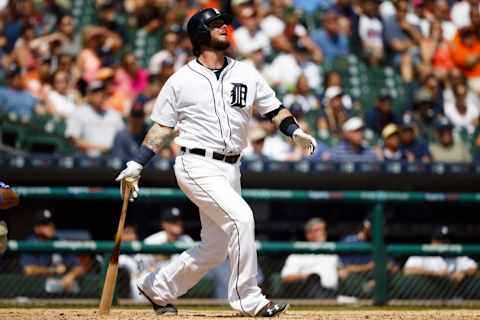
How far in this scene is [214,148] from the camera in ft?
22.0

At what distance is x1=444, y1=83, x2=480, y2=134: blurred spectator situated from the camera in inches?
491

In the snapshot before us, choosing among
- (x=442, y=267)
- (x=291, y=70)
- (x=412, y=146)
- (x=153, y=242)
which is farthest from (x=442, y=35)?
(x=153, y=242)

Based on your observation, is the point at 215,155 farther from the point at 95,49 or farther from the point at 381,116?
the point at 95,49

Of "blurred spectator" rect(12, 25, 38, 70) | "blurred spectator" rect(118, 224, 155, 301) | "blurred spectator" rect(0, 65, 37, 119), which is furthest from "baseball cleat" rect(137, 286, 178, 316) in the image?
"blurred spectator" rect(12, 25, 38, 70)

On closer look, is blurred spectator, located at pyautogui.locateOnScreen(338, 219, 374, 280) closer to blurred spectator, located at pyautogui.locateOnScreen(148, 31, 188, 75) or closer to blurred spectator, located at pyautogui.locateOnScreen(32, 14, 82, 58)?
blurred spectator, located at pyautogui.locateOnScreen(148, 31, 188, 75)

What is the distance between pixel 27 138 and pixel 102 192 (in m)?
1.23

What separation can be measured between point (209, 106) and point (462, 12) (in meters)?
8.19

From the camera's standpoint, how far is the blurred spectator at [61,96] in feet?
36.1

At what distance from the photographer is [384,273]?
9.09 meters

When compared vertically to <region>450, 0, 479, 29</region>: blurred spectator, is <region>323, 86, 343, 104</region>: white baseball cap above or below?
below

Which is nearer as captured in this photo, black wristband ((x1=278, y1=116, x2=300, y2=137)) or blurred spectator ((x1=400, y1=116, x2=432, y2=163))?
black wristband ((x1=278, y1=116, x2=300, y2=137))

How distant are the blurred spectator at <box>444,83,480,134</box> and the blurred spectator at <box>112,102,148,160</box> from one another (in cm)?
365

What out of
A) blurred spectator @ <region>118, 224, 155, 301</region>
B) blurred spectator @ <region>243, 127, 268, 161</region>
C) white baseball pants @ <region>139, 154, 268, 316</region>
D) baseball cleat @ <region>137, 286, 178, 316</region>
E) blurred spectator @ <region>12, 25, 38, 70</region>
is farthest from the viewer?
blurred spectator @ <region>12, 25, 38, 70</region>

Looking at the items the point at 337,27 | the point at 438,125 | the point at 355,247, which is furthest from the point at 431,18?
the point at 355,247
